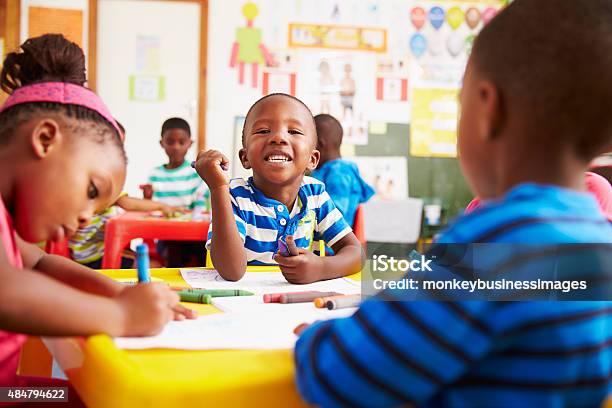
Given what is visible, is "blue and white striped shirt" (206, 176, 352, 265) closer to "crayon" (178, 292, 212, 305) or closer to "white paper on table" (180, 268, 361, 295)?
"white paper on table" (180, 268, 361, 295)

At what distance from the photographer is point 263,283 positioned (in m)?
1.06

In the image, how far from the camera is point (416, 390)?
18.2 inches

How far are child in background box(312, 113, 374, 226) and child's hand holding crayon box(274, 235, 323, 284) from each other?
1.56 meters

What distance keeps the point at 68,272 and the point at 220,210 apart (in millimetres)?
353

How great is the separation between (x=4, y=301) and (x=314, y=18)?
4473 millimetres

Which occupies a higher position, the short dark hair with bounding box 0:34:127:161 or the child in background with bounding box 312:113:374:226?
the short dark hair with bounding box 0:34:127:161

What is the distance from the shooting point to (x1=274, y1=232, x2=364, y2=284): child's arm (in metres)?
1.05

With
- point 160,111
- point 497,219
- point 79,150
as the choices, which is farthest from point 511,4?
point 160,111

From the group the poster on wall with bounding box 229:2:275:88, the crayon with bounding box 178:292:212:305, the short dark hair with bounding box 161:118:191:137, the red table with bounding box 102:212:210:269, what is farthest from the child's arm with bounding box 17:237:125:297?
the poster on wall with bounding box 229:2:275:88

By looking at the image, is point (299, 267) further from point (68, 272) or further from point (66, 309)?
point (66, 309)

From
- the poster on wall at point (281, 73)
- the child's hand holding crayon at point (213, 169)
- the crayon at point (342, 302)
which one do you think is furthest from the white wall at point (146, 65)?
the crayon at point (342, 302)

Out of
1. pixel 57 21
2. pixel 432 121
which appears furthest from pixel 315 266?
pixel 432 121

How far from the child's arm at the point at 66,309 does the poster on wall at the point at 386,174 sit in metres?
4.23

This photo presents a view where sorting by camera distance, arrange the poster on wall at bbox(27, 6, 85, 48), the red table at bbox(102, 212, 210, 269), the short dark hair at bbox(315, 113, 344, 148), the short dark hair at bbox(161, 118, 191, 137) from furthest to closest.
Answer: the poster on wall at bbox(27, 6, 85, 48)
the short dark hair at bbox(161, 118, 191, 137)
the short dark hair at bbox(315, 113, 344, 148)
the red table at bbox(102, 212, 210, 269)
